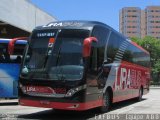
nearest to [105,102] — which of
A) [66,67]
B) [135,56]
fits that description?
[66,67]

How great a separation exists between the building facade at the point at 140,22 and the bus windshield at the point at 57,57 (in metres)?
141

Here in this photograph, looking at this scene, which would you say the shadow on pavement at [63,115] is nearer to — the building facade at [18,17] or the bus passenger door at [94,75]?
the bus passenger door at [94,75]

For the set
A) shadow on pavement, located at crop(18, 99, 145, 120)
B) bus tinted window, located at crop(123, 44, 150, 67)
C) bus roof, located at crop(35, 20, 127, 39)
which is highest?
bus roof, located at crop(35, 20, 127, 39)

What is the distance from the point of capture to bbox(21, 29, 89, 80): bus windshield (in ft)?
42.1

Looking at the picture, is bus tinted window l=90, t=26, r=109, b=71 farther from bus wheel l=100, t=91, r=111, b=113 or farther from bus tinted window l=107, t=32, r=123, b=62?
bus wheel l=100, t=91, r=111, b=113

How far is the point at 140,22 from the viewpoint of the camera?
159 meters

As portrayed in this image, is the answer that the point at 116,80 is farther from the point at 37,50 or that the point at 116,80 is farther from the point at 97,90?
the point at 37,50

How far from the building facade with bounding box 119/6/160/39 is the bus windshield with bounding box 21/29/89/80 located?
14120 cm

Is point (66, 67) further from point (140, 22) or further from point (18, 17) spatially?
point (140, 22)

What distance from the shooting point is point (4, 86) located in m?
18.3

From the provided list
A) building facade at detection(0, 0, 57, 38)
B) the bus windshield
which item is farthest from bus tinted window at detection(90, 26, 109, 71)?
building facade at detection(0, 0, 57, 38)

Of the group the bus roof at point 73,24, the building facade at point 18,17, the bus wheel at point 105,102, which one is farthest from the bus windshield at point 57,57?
the building facade at point 18,17

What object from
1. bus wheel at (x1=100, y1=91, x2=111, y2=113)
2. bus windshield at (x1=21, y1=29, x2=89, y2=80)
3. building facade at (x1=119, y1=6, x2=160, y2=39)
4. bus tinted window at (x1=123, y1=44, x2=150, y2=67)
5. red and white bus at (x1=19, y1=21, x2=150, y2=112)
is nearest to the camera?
red and white bus at (x1=19, y1=21, x2=150, y2=112)

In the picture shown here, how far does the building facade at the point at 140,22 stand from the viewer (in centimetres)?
15394
